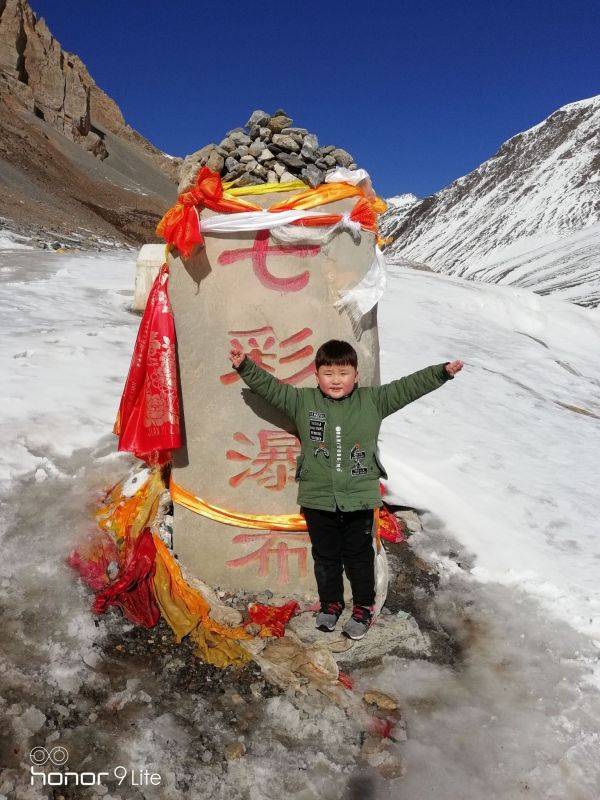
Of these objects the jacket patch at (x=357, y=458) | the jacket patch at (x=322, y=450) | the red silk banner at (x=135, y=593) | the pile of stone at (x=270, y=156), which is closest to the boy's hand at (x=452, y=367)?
the jacket patch at (x=357, y=458)

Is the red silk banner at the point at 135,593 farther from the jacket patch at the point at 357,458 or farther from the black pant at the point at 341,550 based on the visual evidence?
the jacket patch at the point at 357,458

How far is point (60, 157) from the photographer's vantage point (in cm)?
3556

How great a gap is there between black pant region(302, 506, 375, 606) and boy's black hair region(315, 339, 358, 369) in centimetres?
71

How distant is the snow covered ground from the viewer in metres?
2.08

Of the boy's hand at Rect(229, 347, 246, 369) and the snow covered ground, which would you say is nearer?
the snow covered ground

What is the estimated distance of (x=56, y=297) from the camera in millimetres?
8375

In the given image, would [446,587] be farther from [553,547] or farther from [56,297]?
[56,297]

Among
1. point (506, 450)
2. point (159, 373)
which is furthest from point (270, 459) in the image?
point (506, 450)

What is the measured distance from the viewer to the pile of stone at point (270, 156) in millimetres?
2641

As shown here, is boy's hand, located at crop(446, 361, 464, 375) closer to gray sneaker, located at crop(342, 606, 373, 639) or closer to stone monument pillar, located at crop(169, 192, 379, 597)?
stone monument pillar, located at crop(169, 192, 379, 597)

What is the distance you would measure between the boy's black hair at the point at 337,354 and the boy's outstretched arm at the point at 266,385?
21cm

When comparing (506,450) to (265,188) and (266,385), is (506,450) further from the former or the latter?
(265,188)

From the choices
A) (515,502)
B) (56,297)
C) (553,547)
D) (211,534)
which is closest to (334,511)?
(211,534)

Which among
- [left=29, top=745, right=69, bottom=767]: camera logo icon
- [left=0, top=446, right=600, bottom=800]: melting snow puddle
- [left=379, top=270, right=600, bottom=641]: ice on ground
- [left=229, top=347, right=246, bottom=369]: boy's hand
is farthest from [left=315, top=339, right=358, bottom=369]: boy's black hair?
[left=29, top=745, right=69, bottom=767]: camera logo icon
